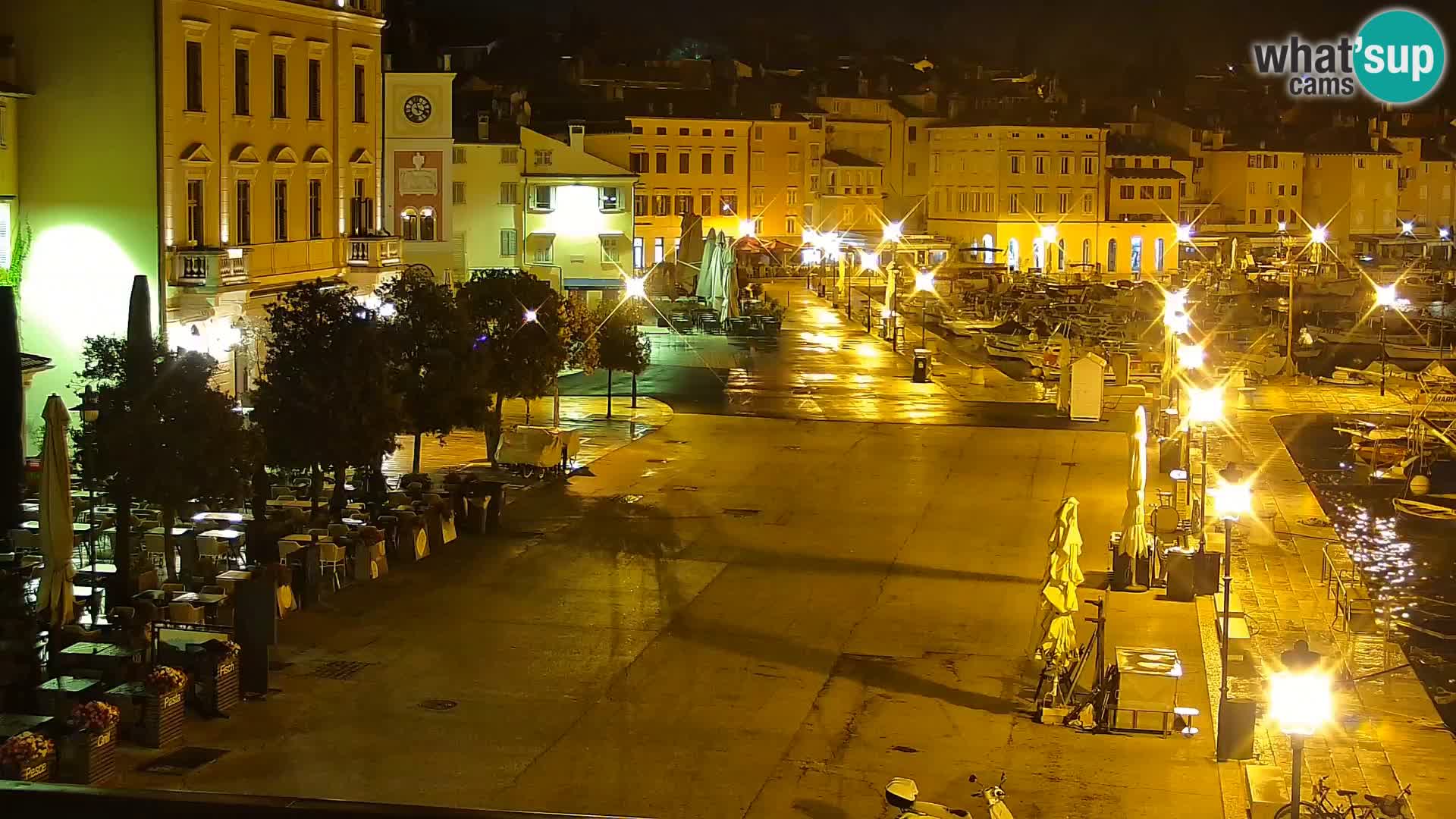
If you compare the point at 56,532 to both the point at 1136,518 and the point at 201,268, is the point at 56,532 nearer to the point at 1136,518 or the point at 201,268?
the point at 1136,518

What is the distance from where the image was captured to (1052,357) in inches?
1722

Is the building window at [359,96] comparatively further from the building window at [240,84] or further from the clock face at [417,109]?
the clock face at [417,109]

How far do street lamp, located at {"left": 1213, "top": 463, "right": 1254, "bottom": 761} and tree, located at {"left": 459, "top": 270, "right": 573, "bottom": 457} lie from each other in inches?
420

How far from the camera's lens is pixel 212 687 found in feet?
46.6

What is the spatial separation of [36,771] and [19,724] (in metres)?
1.12

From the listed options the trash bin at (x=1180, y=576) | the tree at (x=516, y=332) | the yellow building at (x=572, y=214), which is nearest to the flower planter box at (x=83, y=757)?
the trash bin at (x=1180, y=576)

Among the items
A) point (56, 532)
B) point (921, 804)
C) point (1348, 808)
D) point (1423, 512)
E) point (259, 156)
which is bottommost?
point (1423, 512)

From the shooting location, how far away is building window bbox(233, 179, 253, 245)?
31.4 metres

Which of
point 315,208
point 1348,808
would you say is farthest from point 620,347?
point 1348,808

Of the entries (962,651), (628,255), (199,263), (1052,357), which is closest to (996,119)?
(628,255)

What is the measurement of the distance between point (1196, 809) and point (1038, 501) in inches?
553

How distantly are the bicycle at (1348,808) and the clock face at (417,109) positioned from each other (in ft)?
142

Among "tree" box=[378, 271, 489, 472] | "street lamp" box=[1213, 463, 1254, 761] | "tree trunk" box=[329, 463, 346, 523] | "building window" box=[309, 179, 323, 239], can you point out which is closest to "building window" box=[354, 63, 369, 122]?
"building window" box=[309, 179, 323, 239]

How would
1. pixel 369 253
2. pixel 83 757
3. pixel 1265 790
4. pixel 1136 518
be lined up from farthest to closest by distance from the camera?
1. pixel 369 253
2. pixel 1136 518
3. pixel 1265 790
4. pixel 83 757
